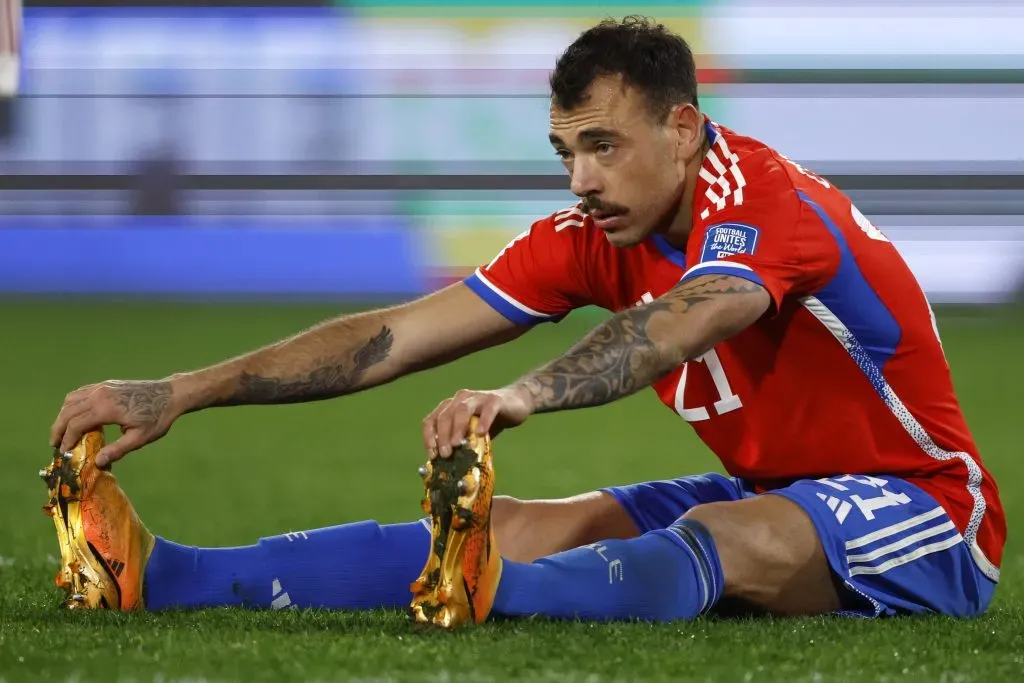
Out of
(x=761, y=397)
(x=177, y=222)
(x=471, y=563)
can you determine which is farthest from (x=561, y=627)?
(x=177, y=222)

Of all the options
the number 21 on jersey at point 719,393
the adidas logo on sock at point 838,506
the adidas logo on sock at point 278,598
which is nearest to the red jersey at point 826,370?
the number 21 on jersey at point 719,393

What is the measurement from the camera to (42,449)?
5.47 meters

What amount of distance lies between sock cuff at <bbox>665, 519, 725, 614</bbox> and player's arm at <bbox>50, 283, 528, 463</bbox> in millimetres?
577

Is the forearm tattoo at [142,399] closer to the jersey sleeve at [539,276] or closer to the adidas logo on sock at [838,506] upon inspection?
the jersey sleeve at [539,276]

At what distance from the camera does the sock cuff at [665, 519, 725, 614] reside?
239cm

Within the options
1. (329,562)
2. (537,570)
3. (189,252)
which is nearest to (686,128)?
(537,570)

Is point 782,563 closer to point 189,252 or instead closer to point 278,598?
point 278,598

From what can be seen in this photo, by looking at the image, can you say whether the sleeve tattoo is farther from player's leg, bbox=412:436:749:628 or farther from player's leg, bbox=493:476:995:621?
player's leg, bbox=493:476:995:621

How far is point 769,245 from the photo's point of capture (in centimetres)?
236

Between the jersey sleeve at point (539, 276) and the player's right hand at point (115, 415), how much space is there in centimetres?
65

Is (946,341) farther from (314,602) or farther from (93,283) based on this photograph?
(314,602)

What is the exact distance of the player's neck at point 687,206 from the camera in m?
2.59

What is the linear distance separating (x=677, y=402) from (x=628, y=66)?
0.57m

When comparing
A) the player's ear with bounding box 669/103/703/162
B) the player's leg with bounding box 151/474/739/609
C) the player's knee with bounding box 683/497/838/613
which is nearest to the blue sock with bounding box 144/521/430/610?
the player's leg with bounding box 151/474/739/609
